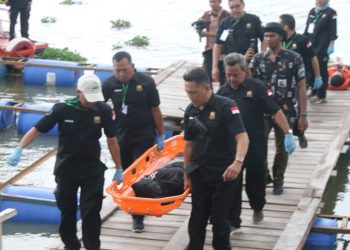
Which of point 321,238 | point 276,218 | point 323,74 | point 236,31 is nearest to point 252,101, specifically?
point 276,218

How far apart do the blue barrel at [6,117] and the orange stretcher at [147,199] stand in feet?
17.8

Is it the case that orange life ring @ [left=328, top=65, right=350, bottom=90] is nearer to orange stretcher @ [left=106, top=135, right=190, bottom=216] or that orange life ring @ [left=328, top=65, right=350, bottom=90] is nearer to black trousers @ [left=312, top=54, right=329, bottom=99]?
black trousers @ [left=312, top=54, right=329, bottom=99]

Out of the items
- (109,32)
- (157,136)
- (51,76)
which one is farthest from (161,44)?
(157,136)

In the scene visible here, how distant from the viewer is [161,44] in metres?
23.4

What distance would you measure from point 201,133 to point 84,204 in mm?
1254

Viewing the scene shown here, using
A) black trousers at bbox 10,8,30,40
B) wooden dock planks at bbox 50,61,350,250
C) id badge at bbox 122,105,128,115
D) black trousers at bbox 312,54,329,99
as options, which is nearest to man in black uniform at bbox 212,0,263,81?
wooden dock planks at bbox 50,61,350,250

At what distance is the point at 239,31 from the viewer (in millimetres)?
11602

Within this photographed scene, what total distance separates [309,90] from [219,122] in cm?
701

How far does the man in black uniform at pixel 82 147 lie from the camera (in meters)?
7.72

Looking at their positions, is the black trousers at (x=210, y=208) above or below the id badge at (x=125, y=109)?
below

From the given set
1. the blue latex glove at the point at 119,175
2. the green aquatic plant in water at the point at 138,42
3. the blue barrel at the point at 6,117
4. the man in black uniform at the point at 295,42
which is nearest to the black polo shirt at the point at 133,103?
the blue latex glove at the point at 119,175

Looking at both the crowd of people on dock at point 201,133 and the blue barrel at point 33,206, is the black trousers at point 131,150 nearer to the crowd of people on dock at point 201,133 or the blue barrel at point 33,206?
the crowd of people on dock at point 201,133

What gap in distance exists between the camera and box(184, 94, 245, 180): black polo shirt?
7.48m

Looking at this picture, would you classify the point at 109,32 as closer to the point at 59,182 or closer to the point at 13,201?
the point at 13,201
